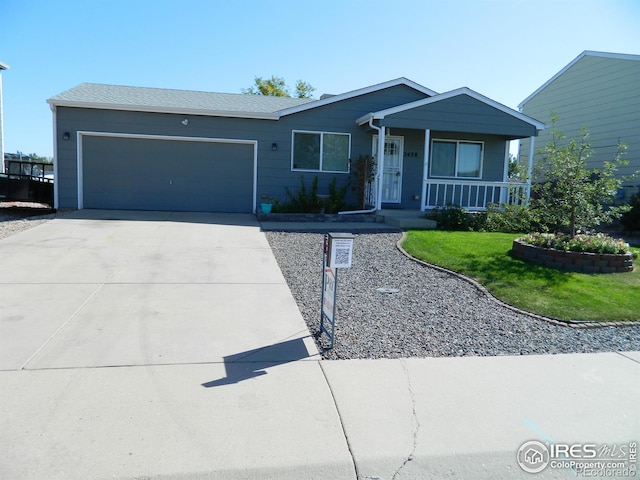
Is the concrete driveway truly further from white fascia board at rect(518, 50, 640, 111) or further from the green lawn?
white fascia board at rect(518, 50, 640, 111)

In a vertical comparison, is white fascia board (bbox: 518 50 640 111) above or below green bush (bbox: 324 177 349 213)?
above

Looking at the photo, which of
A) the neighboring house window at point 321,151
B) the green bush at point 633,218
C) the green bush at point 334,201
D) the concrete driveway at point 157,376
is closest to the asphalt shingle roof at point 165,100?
the neighboring house window at point 321,151

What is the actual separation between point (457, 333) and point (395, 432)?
218 cm

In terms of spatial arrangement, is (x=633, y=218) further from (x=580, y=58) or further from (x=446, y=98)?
(x=580, y=58)

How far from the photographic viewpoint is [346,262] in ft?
15.0

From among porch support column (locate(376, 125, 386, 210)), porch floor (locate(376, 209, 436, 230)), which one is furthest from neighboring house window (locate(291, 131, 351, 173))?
porch floor (locate(376, 209, 436, 230))

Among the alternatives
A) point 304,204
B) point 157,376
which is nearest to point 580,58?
point 304,204

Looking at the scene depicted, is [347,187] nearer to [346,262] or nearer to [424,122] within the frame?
[424,122]

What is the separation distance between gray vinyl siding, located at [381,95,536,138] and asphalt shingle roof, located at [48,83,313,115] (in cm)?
408

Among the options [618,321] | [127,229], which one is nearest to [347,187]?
[127,229]

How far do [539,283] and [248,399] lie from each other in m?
5.09

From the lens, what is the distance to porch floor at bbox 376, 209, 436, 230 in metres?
12.1

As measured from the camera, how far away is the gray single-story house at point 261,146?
13750 mm

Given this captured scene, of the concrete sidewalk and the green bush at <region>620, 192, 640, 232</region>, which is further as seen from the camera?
the green bush at <region>620, 192, 640, 232</region>
